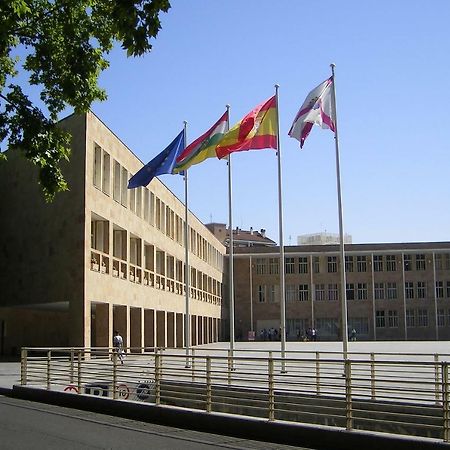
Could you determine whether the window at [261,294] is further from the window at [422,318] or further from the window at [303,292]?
the window at [422,318]

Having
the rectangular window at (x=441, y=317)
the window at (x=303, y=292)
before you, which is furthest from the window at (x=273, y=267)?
the rectangular window at (x=441, y=317)

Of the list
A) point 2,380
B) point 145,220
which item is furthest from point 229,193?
point 145,220

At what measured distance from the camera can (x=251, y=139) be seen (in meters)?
25.0

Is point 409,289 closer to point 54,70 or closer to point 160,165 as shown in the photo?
point 160,165

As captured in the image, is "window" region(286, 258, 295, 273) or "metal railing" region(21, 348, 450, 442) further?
"window" region(286, 258, 295, 273)

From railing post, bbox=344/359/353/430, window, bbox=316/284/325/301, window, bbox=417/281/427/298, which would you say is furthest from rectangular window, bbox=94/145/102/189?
window, bbox=417/281/427/298

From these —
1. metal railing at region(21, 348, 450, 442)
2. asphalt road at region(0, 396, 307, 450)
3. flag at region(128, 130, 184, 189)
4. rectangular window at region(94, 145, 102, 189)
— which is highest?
rectangular window at region(94, 145, 102, 189)

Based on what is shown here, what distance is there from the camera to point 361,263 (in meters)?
85.3

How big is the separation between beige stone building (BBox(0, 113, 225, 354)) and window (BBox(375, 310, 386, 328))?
37.8m

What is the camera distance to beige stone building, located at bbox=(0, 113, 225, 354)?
34344 mm

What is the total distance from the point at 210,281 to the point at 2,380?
170ft

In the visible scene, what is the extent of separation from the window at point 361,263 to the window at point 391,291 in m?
3.43

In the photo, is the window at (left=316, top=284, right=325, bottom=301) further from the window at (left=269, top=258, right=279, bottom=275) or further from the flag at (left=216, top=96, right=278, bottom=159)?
the flag at (left=216, top=96, right=278, bottom=159)

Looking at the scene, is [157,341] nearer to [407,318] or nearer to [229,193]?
[229,193]
